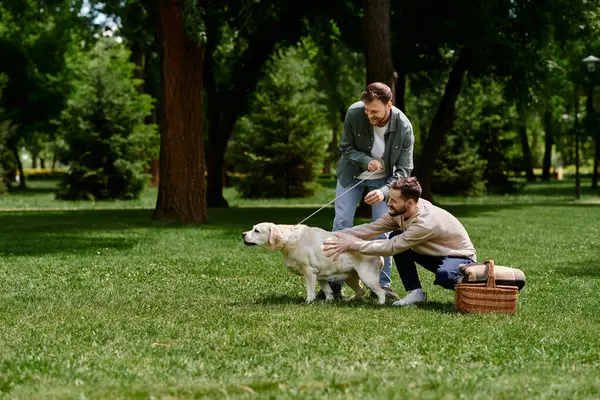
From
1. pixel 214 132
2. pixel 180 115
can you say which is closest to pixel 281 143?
pixel 214 132

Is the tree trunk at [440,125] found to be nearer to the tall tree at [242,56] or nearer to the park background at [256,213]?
the park background at [256,213]

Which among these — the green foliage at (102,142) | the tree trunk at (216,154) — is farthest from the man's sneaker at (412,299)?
the green foliage at (102,142)

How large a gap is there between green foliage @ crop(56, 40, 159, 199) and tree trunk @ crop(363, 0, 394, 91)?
1611 cm

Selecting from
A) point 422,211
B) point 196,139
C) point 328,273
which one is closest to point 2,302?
point 328,273

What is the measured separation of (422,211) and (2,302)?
430 centimetres

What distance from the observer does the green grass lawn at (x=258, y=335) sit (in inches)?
218

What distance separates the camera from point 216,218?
23688 millimetres

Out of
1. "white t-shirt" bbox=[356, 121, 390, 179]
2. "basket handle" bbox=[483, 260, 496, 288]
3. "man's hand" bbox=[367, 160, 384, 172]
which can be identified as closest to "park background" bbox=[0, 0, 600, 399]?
"basket handle" bbox=[483, 260, 496, 288]

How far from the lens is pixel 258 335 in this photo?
23.6 feet

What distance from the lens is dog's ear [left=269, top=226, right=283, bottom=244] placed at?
8750mm

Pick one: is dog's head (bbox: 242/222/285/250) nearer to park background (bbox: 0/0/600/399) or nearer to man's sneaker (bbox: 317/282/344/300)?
park background (bbox: 0/0/600/399)

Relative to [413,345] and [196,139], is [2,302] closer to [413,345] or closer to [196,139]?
[413,345]

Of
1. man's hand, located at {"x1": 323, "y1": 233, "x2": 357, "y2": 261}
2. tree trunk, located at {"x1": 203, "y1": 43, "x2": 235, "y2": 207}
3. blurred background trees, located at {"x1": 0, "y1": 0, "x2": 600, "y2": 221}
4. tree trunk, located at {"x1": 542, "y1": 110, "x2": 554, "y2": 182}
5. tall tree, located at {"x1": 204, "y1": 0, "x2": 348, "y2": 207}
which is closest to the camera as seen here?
man's hand, located at {"x1": 323, "y1": 233, "x2": 357, "y2": 261}

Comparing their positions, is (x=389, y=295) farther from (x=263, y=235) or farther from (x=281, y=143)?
(x=281, y=143)
